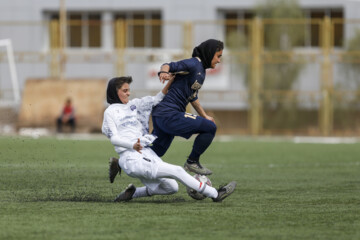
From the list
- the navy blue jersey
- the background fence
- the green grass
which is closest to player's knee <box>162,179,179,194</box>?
the green grass

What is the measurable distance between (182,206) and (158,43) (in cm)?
2918

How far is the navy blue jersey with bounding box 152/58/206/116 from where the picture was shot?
28.6ft

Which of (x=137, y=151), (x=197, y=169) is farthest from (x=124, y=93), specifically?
(x=197, y=169)

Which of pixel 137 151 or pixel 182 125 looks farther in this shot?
pixel 182 125

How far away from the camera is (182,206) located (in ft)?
26.2

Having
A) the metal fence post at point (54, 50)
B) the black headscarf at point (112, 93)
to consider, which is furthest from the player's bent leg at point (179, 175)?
the metal fence post at point (54, 50)

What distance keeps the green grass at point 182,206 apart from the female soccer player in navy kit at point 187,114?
22.5 inches

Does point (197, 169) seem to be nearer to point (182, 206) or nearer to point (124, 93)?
point (182, 206)

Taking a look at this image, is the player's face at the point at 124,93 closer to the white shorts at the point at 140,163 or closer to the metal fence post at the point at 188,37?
the white shorts at the point at 140,163

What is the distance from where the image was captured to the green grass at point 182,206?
20.9 feet

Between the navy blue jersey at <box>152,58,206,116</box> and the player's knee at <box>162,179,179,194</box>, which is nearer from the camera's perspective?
the player's knee at <box>162,179,179,194</box>

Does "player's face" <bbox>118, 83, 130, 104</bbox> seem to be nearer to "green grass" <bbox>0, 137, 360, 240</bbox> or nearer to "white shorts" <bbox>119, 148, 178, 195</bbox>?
"white shorts" <bbox>119, 148, 178, 195</bbox>

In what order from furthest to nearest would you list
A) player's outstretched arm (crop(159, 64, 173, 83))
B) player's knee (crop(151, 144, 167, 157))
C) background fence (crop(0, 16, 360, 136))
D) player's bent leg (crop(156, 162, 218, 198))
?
1. background fence (crop(0, 16, 360, 136))
2. player's knee (crop(151, 144, 167, 157))
3. player's outstretched arm (crop(159, 64, 173, 83))
4. player's bent leg (crop(156, 162, 218, 198))

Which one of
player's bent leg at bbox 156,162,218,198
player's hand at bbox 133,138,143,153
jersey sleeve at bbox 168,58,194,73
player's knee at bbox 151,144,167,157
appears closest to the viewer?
player's hand at bbox 133,138,143,153
